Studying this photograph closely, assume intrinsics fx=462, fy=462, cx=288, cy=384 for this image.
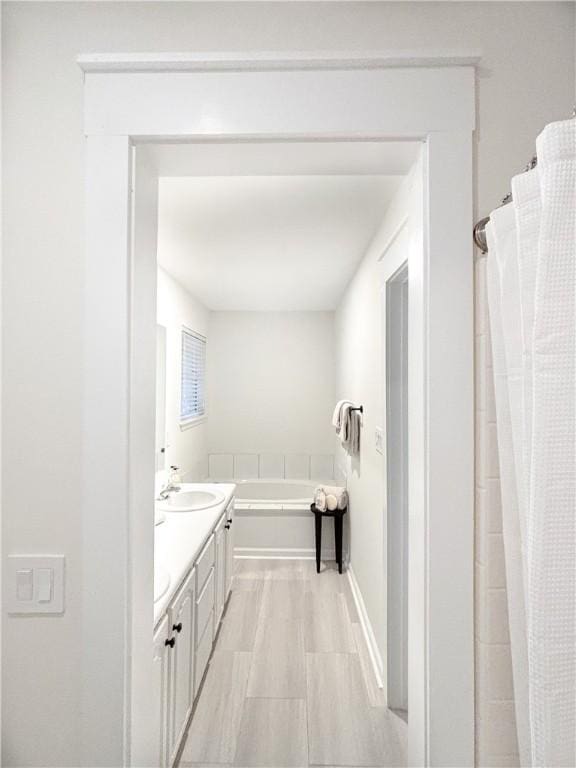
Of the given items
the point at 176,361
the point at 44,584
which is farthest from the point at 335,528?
the point at 44,584

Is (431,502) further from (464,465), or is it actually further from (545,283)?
(545,283)

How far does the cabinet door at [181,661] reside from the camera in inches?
68.3

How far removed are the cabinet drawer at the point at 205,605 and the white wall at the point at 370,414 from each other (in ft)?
2.98

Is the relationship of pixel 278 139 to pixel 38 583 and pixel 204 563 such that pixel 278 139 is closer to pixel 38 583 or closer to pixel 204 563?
pixel 38 583

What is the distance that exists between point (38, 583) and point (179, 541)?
1.25 meters

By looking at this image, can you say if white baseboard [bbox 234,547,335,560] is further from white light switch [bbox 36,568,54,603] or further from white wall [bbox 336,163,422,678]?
white light switch [bbox 36,568,54,603]

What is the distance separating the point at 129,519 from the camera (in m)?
1.00

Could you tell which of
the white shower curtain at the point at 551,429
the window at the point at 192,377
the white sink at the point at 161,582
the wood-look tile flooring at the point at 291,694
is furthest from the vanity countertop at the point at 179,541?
the window at the point at 192,377

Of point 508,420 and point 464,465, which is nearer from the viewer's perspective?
point 508,420

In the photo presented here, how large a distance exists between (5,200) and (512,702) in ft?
4.95

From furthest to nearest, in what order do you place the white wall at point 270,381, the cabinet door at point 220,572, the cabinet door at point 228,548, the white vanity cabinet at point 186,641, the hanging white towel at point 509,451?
the white wall at point 270,381
the cabinet door at point 228,548
the cabinet door at point 220,572
the white vanity cabinet at point 186,641
the hanging white towel at point 509,451

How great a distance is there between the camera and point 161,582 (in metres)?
1.65

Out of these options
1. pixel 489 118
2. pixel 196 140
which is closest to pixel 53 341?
pixel 196 140

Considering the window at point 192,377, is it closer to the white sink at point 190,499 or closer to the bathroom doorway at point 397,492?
the white sink at point 190,499
